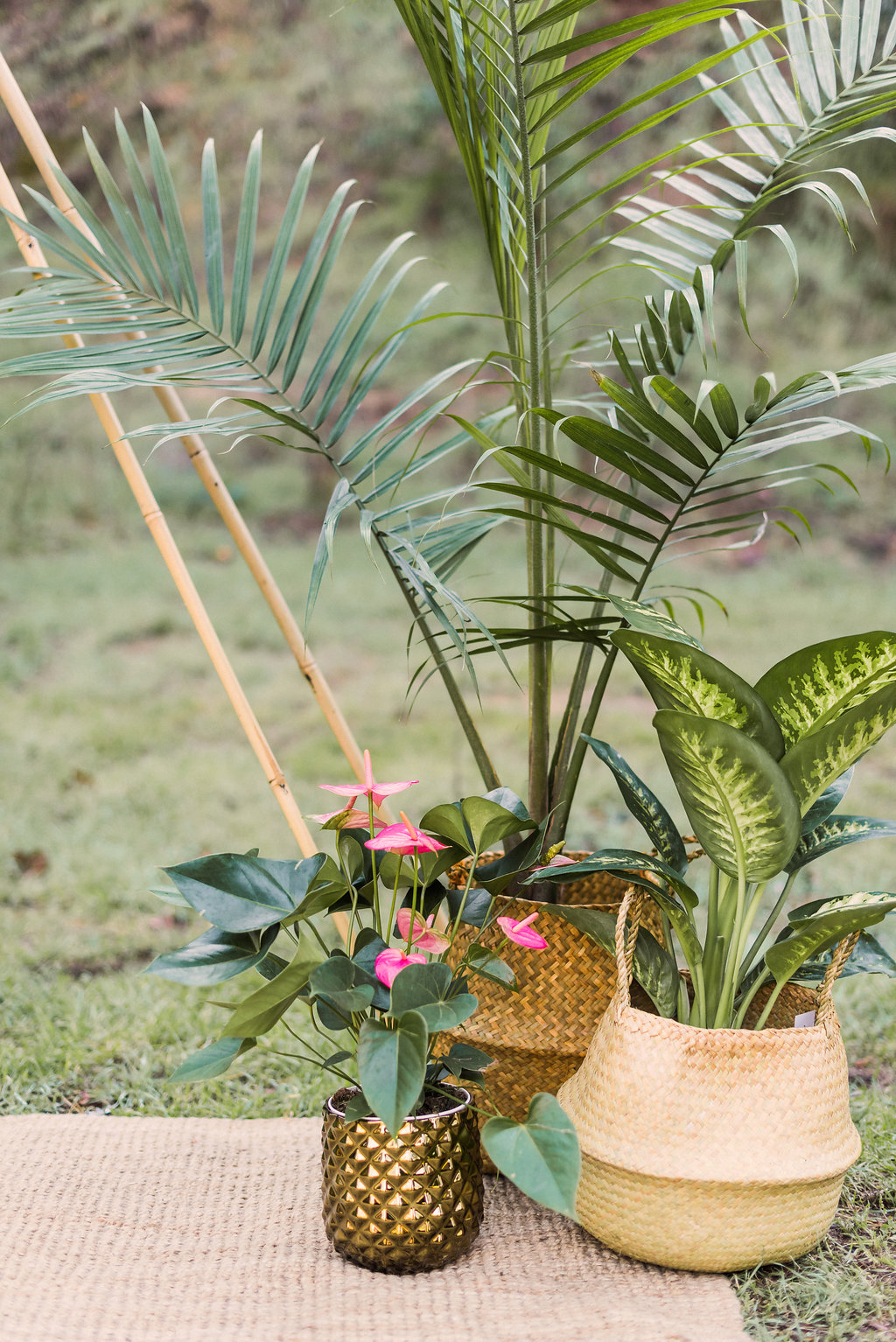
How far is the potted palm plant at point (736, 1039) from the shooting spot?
31.9 inches

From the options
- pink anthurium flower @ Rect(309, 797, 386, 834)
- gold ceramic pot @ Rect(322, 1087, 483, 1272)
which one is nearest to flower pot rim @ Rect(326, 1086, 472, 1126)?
gold ceramic pot @ Rect(322, 1087, 483, 1272)

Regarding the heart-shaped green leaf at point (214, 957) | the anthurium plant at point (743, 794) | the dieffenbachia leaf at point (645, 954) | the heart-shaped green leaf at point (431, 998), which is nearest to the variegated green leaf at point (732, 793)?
the anthurium plant at point (743, 794)

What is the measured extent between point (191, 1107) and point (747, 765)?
0.83 meters

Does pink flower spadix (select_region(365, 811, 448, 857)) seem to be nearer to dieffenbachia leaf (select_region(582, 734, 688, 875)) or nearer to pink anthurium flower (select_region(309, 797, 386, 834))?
pink anthurium flower (select_region(309, 797, 386, 834))

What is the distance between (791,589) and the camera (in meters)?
3.87

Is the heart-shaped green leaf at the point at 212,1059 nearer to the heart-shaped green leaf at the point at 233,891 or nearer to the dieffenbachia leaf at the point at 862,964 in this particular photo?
the heart-shaped green leaf at the point at 233,891

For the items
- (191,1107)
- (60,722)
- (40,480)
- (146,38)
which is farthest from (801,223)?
(191,1107)

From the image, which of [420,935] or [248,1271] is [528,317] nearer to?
[420,935]

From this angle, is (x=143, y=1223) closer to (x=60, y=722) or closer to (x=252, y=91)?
(x=60, y=722)

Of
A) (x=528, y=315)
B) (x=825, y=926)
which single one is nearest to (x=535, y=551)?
(x=528, y=315)

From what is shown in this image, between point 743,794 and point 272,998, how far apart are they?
1.21 feet

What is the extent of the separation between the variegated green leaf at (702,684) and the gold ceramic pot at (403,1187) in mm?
367

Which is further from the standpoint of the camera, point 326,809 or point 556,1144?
point 326,809

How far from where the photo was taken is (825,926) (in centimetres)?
83
